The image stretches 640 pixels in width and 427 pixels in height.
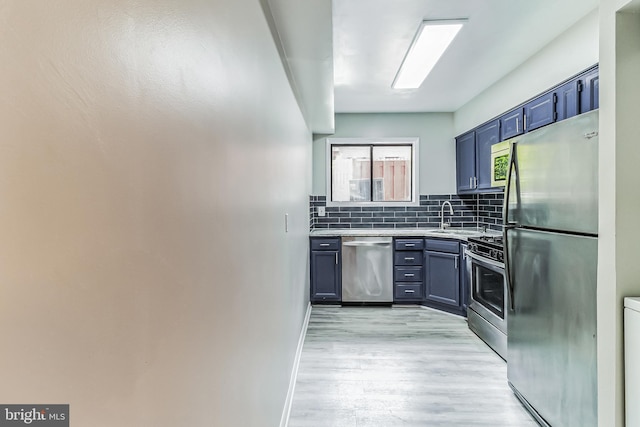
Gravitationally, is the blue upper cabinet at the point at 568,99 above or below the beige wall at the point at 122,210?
above

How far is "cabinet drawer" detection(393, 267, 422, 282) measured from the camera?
423cm

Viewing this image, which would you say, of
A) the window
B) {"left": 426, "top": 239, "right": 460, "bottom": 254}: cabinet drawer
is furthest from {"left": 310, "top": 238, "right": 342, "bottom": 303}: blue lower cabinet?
{"left": 426, "top": 239, "right": 460, "bottom": 254}: cabinet drawer

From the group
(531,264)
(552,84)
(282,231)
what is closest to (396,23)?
(552,84)

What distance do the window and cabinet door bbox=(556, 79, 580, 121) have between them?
2339 millimetres

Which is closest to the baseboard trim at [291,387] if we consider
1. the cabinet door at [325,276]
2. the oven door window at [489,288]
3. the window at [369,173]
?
the cabinet door at [325,276]

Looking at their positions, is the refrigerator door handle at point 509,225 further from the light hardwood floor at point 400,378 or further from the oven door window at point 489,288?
the light hardwood floor at point 400,378

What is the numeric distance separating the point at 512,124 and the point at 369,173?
2021mm

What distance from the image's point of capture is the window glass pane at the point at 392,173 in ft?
16.0

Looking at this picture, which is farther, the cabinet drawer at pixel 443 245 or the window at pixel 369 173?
the window at pixel 369 173

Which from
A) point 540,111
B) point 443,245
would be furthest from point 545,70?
point 443,245

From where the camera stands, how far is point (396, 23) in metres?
2.36

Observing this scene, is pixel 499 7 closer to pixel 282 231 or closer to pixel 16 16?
pixel 282 231

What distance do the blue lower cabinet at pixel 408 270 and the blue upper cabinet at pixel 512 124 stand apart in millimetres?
1510

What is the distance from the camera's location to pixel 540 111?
9.14 feet
